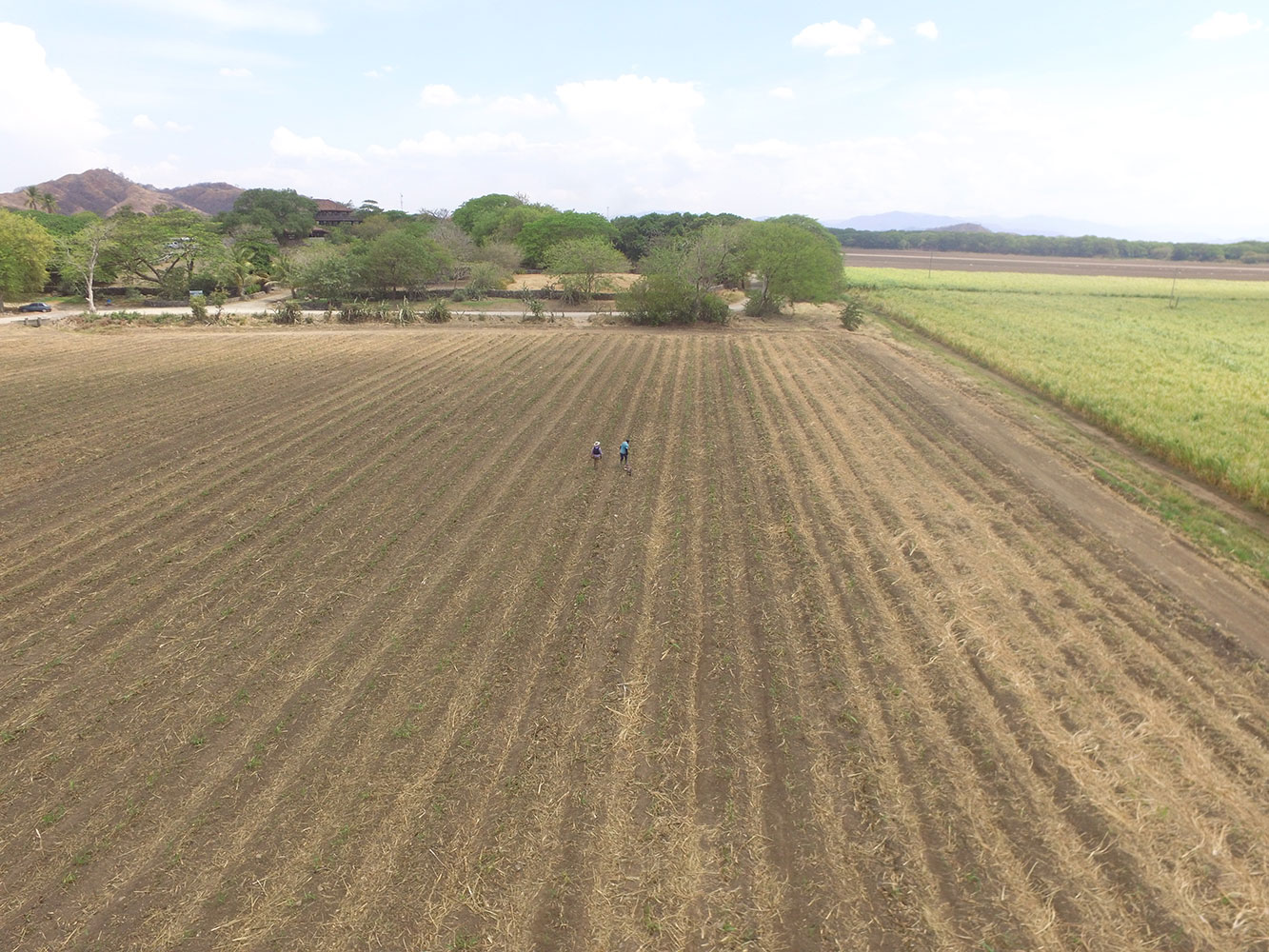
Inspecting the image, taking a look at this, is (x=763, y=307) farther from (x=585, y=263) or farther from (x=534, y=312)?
(x=534, y=312)

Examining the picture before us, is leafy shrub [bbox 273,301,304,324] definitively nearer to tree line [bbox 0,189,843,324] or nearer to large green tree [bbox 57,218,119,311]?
tree line [bbox 0,189,843,324]

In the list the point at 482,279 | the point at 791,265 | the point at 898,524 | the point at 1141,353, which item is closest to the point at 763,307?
the point at 791,265

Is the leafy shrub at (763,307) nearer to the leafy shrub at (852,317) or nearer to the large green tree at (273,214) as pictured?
the leafy shrub at (852,317)

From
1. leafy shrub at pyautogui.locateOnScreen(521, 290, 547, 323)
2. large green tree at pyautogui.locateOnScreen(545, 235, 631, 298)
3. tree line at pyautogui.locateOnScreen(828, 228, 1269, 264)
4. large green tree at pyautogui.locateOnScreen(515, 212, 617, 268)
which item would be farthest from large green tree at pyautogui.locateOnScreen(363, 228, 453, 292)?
tree line at pyautogui.locateOnScreen(828, 228, 1269, 264)

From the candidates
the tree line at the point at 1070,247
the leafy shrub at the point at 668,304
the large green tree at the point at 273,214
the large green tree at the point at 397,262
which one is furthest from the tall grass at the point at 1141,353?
the large green tree at the point at 273,214

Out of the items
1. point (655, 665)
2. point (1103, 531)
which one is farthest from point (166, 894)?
point (1103, 531)

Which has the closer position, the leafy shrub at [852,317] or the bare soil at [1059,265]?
the leafy shrub at [852,317]
